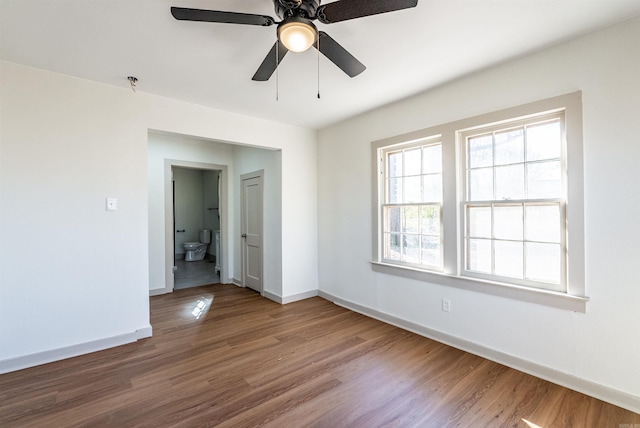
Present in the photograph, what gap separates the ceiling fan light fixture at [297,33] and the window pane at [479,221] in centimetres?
219

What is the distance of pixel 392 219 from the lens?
3.55 meters

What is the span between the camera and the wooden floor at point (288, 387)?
1.85 metres

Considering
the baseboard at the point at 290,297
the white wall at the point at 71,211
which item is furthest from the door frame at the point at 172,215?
the white wall at the point at 71,211

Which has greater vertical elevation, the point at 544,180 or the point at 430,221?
the point at 544,180

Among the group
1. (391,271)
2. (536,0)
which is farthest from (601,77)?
(391,271)

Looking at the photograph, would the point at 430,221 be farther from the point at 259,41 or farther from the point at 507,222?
the point at 259,41

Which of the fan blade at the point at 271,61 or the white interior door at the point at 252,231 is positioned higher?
the fan blade at the point at 271,61

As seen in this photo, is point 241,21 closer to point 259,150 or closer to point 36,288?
point 36,288

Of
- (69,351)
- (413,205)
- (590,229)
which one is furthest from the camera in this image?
(413,205)

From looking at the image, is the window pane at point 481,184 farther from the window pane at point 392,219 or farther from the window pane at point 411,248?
the window pane at point 392,219

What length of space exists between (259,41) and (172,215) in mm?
3702

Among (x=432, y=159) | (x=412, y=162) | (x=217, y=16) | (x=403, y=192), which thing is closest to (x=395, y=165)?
(x=412, y=162)

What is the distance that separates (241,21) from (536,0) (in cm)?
183

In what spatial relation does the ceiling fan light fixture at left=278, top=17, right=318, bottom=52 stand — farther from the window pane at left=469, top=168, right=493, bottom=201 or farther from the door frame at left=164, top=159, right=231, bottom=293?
the door frame at left=164, top=159, right=231, bottom=293
